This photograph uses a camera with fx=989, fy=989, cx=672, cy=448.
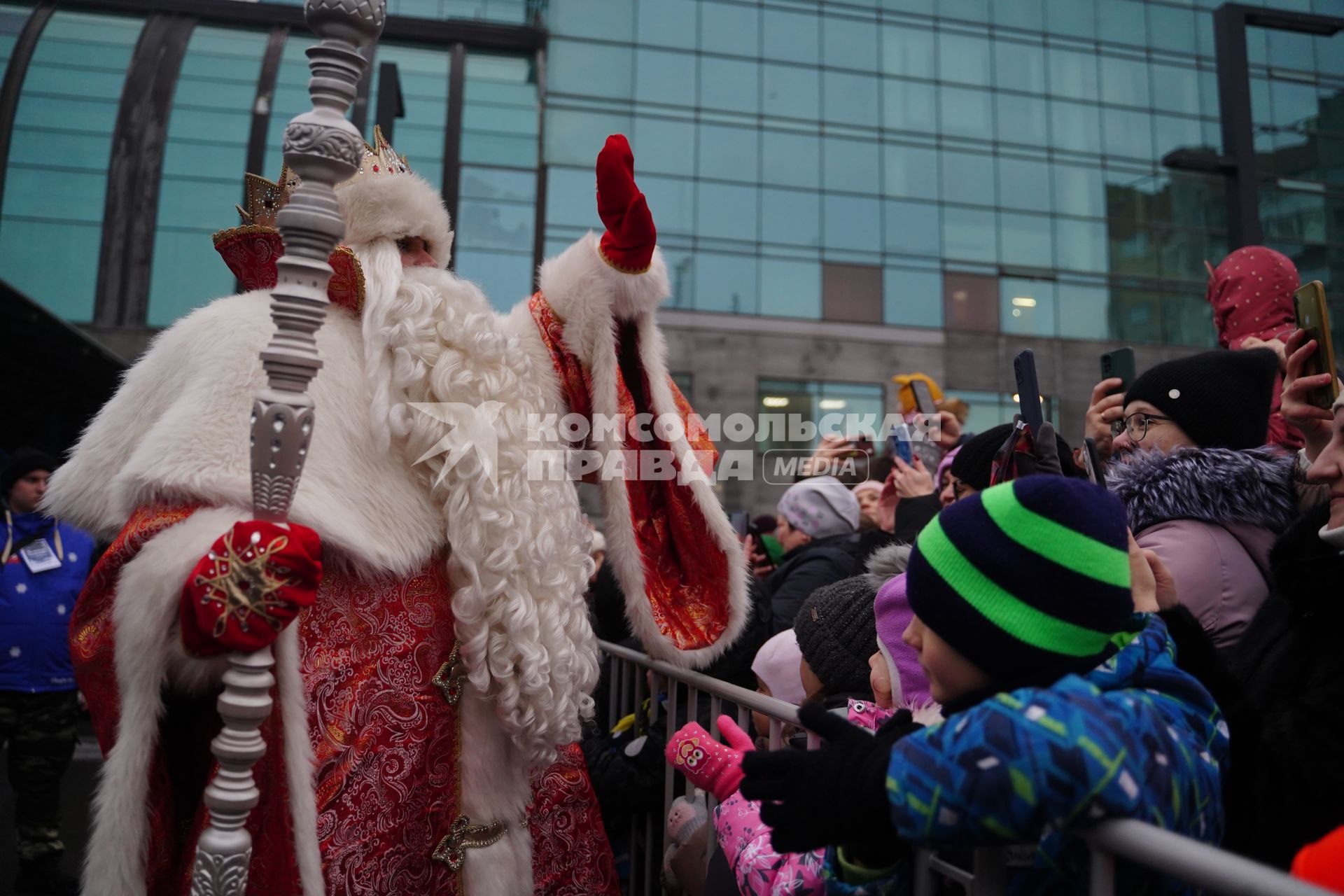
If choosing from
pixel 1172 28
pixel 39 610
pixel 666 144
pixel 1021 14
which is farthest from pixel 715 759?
pixel 1172 28

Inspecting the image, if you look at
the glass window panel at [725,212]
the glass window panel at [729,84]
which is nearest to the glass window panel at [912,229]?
the glass window panel at [725,212]

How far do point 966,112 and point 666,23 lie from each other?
7.13 metres

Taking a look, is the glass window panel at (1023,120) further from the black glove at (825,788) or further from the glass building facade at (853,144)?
the black glove at (825,788)

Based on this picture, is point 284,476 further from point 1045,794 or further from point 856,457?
point 856,457

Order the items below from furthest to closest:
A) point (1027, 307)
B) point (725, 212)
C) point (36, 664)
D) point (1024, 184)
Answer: point (1024, 184), point (1027, 307), point (725, 212), point (36, 664)

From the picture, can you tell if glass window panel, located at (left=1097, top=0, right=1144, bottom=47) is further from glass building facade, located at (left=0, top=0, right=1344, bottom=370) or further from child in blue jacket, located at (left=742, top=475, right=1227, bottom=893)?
child in blue jacket, located at (left=742, top=475, right=1227, bottom=893)

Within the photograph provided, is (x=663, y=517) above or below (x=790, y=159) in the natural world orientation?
below

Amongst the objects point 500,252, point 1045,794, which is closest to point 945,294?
point 500,252

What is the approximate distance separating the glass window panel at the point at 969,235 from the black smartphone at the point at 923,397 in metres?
18.1

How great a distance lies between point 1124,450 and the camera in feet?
8.36

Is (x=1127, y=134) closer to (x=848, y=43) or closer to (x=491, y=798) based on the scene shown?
(x=848, y=43)

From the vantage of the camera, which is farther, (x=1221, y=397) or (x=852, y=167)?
(x=852, y=167)

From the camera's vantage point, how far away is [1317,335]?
1.99 metres

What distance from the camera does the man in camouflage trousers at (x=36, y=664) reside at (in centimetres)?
428
